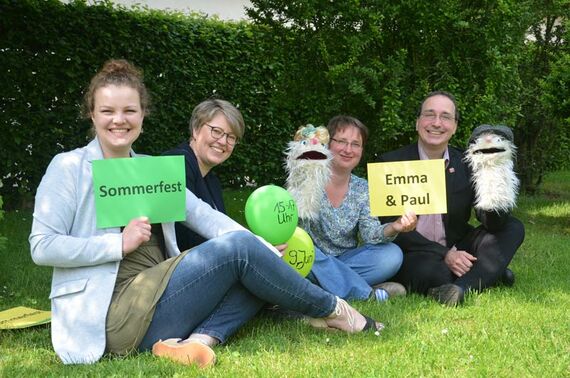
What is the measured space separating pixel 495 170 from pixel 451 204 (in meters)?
0.40

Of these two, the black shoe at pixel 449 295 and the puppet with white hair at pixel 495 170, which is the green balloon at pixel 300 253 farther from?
Answer: the puppet with white hair at pixel 495 170

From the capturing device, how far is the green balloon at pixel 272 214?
3686mm

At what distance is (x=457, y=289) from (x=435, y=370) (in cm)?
120

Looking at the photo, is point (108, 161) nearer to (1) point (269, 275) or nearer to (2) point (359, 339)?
(1) point (269, 275)

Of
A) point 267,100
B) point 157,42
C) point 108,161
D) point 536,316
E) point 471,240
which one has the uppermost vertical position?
point 157,42

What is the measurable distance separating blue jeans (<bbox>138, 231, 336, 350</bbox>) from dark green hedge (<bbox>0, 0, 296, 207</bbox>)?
343 centimetres

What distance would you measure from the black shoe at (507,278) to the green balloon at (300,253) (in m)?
1.43

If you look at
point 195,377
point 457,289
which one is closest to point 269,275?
point 195,377

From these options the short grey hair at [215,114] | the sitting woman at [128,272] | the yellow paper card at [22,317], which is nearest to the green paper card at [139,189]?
the sitting woman at [128,272]

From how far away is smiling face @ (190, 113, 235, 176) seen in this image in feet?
12.1

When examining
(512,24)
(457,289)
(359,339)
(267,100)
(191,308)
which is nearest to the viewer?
(191,308)

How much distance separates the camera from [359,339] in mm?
3322

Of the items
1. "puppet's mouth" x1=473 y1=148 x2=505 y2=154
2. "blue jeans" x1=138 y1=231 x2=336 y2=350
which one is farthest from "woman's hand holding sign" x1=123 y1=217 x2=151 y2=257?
"puppet's mouth" x1=473 y1=148 x2=505 y2=154

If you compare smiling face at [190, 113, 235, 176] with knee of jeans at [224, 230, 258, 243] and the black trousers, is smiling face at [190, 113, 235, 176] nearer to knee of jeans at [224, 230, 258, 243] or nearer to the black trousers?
knee of jeans at [224, 230, 258, 243]
